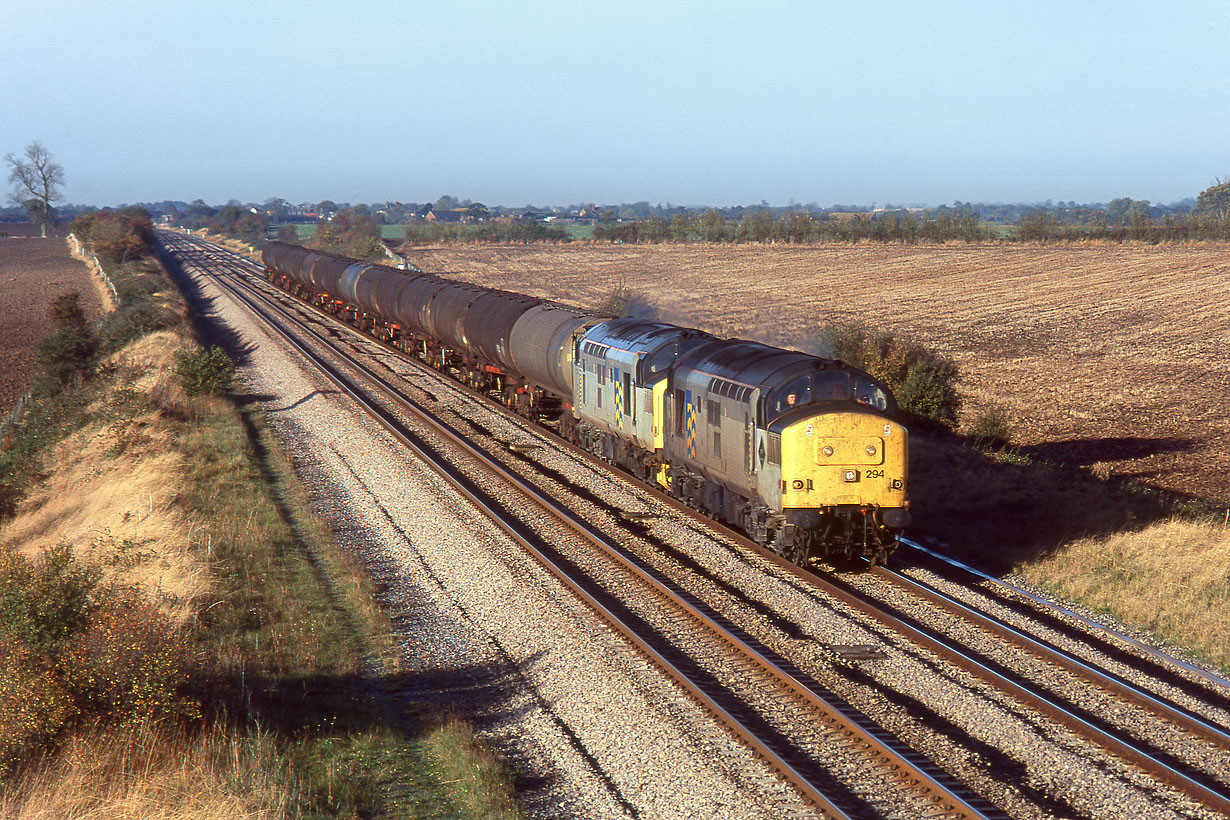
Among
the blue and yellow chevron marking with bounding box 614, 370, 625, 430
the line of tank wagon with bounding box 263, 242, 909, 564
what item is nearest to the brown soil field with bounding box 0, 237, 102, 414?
the line of tank wagon with bounding box 263, 242, 909, 564

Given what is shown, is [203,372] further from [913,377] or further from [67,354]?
[913,377]

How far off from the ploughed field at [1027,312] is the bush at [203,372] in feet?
70.7

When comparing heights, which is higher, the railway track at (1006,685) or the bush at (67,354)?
the bush at (67,354)

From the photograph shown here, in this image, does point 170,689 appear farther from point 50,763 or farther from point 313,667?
point 313,667

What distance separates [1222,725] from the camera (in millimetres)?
11539

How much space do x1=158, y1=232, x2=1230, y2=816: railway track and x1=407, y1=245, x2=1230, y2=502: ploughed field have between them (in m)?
10.4

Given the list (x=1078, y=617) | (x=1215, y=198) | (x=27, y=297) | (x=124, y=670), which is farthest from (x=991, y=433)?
(x=1215, y=198)

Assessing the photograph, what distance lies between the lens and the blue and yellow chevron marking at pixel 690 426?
20.1m

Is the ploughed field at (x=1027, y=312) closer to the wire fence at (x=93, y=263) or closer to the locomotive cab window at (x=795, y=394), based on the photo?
the locomotive cab window at (x=795, y=394)

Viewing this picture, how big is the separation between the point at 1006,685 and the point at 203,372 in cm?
2787

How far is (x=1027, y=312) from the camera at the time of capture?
195 ft

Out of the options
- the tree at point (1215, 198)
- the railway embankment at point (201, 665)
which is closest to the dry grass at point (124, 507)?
the railway embankment at point (201, 665)

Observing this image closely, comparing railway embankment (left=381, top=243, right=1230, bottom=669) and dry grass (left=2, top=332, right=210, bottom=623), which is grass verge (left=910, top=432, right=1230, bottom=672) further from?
dry grass (left=2, top=332, right=210, bottom=623)

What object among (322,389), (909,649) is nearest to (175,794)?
(909,649)
